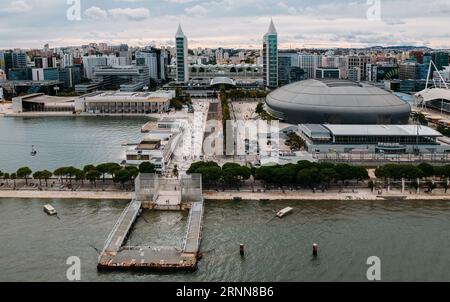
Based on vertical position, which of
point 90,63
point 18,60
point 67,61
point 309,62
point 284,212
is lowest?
point 284,212

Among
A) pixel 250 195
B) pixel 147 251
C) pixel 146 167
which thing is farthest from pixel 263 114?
pixel 147 251

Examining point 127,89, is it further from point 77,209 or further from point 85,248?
point 85,248

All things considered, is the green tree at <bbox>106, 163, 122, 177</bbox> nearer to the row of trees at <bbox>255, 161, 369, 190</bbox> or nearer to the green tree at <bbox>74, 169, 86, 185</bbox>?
the green tree at <bbox>74, 169, 86, 185</bbox>

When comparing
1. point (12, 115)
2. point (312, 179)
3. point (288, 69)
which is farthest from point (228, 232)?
point (288, 69)

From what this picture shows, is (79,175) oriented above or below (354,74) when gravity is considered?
below

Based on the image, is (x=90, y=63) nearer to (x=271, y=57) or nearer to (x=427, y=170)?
(x=271, y=57)

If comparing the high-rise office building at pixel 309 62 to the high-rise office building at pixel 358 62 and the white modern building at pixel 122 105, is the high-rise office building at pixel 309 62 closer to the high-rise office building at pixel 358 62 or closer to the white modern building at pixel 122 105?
the high-rise office building at pixel 358 62

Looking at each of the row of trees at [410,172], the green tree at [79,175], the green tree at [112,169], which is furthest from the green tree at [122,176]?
the row of trees at [410,172]
